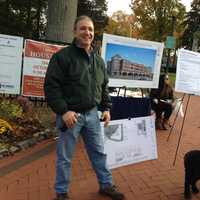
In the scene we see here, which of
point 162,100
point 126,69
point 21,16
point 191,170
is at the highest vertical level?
point 21,16

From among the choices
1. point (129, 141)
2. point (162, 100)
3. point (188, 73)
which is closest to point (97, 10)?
point (162, 100)

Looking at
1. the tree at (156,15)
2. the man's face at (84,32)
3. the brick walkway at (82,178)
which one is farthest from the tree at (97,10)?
the man's face at (84,32)

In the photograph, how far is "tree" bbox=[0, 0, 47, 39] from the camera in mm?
26758

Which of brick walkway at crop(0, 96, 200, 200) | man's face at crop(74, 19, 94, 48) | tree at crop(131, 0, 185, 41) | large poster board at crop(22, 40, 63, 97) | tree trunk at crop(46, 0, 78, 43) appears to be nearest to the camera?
man's face at crop(74, 19, 94, 48)

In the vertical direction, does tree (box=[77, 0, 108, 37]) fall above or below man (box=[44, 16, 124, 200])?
above

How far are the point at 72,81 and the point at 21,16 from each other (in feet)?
87.3

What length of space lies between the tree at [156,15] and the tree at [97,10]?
2.77m

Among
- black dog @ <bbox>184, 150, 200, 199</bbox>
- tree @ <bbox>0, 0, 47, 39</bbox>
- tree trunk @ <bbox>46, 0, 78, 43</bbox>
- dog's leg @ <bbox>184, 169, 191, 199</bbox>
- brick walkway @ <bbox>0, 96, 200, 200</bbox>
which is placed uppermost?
tree @ <bbox>0, 0, 47, 39</bbox>

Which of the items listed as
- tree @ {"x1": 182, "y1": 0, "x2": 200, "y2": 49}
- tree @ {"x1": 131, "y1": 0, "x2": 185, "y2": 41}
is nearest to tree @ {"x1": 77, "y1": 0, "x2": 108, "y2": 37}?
tree @ {"x1": 131, "y1": 0, "x2": 185, "y2": 41}

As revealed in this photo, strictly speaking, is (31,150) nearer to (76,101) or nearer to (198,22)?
(76,101)

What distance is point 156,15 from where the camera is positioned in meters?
37.1

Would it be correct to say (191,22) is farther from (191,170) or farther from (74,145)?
(74,145)

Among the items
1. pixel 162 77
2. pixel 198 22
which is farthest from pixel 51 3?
pixel 198 22

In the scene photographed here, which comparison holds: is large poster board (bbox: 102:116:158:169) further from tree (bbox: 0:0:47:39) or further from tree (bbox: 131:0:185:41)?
tree (bbox: 131:0:185:41)
